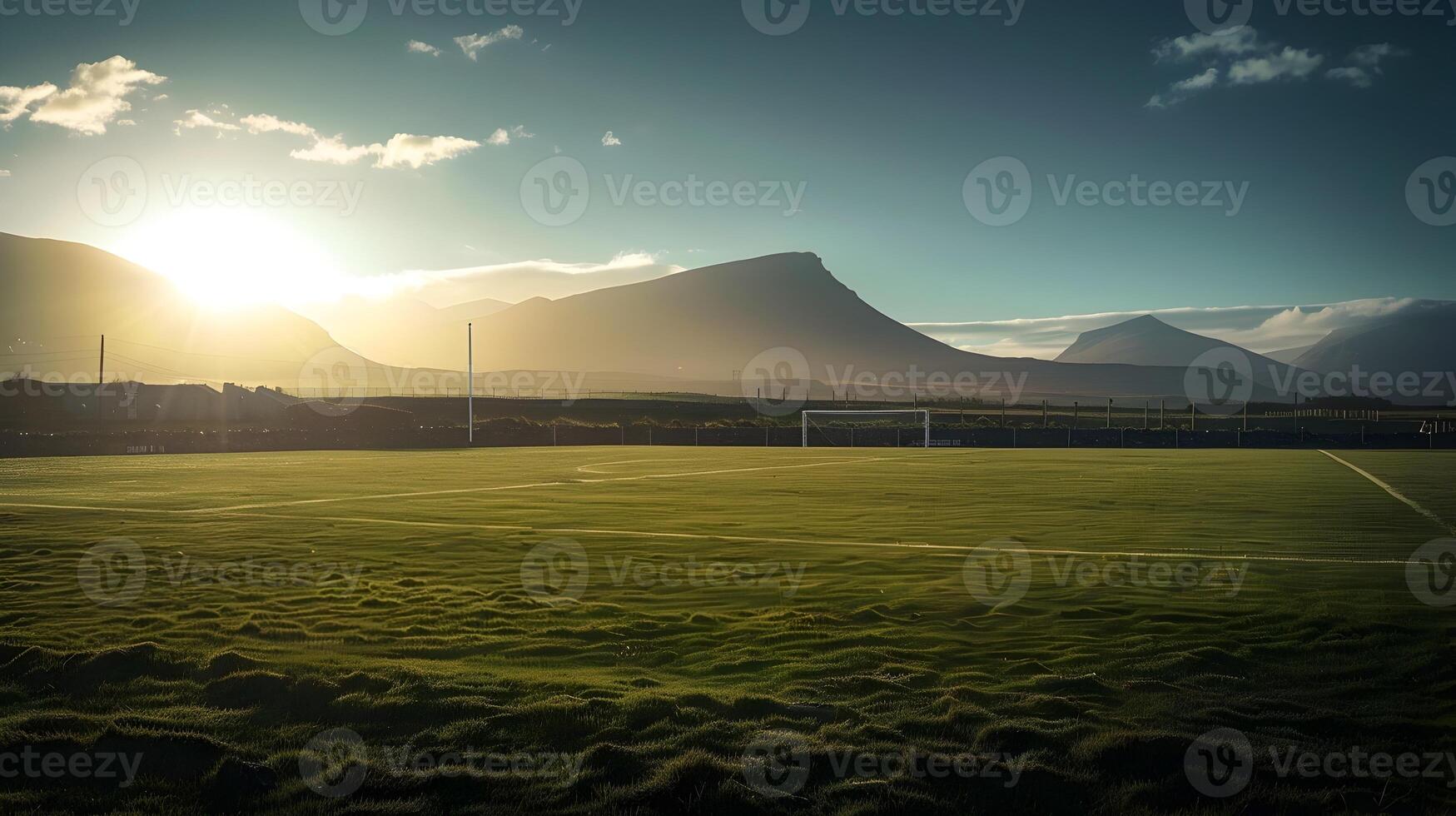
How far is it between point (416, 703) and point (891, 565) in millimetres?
8020

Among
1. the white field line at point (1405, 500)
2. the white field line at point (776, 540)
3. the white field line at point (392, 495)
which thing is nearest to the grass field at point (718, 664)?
the white field line at point (776, 540)

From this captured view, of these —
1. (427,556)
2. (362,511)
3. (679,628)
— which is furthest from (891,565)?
(362,511)

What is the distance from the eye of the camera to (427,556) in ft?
48.1

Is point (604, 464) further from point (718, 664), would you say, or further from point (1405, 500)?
point (718, 664)

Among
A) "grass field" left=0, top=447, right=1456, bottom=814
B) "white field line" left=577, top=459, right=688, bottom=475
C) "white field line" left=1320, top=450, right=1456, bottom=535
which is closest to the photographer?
"grass field" left=0, top=447, right=1456, bottom=814

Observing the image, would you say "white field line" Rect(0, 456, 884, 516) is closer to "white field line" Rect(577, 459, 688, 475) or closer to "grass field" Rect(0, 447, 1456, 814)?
"grass field" Rect(0, 447, 1456, 814)

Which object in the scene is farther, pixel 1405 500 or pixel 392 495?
pixel 392 495

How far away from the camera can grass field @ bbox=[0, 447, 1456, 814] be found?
5887 millimetres

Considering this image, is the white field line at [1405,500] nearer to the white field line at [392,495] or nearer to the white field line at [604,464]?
the white field line at [392,495]

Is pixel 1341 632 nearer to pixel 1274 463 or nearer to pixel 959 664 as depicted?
pixel 959 664

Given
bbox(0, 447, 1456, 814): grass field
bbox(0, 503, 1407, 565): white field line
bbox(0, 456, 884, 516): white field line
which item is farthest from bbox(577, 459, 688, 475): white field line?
bbox(0, 447, 1456, 814): grass field

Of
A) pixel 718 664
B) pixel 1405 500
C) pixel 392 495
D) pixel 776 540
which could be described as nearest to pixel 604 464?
pixel 392 495

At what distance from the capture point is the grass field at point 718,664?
19.3 ft

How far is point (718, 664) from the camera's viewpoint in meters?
8.44
